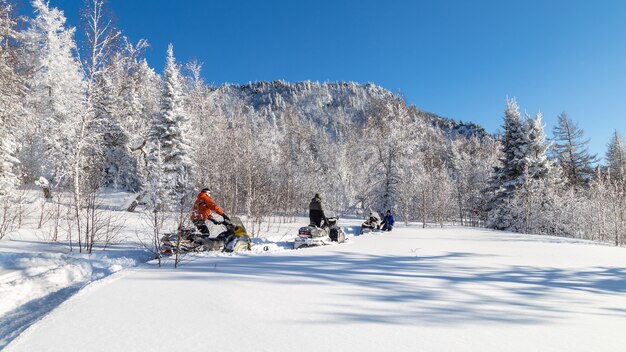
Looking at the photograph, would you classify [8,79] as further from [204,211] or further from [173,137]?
[173,137]

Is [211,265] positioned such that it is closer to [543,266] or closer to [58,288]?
[58,288]

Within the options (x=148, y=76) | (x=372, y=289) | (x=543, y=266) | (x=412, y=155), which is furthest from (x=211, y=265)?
(x=148, y=76)

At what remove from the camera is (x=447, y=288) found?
430cm

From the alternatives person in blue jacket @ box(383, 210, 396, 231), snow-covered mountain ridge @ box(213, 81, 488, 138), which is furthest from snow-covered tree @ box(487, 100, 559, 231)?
snow-covered mountain ridge @ box(213, 81, 488, 138)

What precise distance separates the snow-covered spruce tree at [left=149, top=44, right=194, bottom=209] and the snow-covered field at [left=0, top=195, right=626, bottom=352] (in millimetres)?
17180

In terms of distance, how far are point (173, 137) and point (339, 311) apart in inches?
924

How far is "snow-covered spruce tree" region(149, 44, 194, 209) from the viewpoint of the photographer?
23203mm

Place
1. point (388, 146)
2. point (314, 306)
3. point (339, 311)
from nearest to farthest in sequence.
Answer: point (339, 311)
point (314, 306)
point (388, 146)

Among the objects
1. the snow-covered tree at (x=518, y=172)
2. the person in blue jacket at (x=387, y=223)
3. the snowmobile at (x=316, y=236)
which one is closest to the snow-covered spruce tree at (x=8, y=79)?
the snowmobile at (x=316, y=236)

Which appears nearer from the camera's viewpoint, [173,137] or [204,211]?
[204,211]

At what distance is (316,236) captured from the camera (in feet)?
34.7

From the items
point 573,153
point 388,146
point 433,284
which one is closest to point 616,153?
point 573,153

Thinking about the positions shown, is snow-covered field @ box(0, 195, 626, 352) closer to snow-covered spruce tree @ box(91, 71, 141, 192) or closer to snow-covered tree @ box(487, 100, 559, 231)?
snow-covered tree @ box(487, 100, 559, 231)

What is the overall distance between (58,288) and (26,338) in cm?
305
